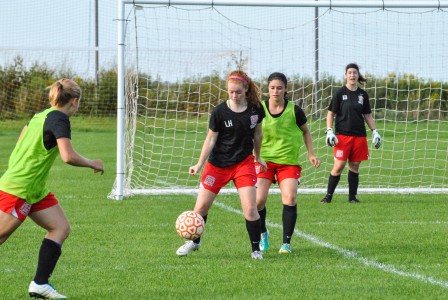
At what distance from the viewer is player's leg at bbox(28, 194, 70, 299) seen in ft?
20.5

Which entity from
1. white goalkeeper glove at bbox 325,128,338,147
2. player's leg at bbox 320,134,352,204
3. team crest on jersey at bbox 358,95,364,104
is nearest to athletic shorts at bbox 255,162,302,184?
white goalkeeper glove at bbox 325,128,338,147

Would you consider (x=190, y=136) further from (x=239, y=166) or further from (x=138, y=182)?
(x=239, y=166)

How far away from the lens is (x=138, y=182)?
15.4 m

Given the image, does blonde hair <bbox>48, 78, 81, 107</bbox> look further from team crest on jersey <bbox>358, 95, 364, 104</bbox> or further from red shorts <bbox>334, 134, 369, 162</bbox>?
team crest on jersey <bbox>358, 95, 364, 104</bbox>

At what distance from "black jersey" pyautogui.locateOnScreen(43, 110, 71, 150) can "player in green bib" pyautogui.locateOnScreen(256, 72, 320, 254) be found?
2.97m

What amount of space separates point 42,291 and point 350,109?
760 centimetres

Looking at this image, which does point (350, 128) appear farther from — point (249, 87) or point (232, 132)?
point (232, 132)

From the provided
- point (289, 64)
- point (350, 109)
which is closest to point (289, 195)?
point (350, 109)

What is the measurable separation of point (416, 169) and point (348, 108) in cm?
677

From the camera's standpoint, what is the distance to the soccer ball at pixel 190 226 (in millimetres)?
7926

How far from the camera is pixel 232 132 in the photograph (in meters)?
8.09

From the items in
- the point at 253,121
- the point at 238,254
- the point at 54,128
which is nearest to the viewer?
the point at 54,128

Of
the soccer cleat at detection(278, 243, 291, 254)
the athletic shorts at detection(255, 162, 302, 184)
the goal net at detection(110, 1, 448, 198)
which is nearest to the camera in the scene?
the soccer cleat at detection(278, 243, 291, 254)

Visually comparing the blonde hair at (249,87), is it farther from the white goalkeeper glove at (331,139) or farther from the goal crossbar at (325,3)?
the goal crossbar at (325,3)
